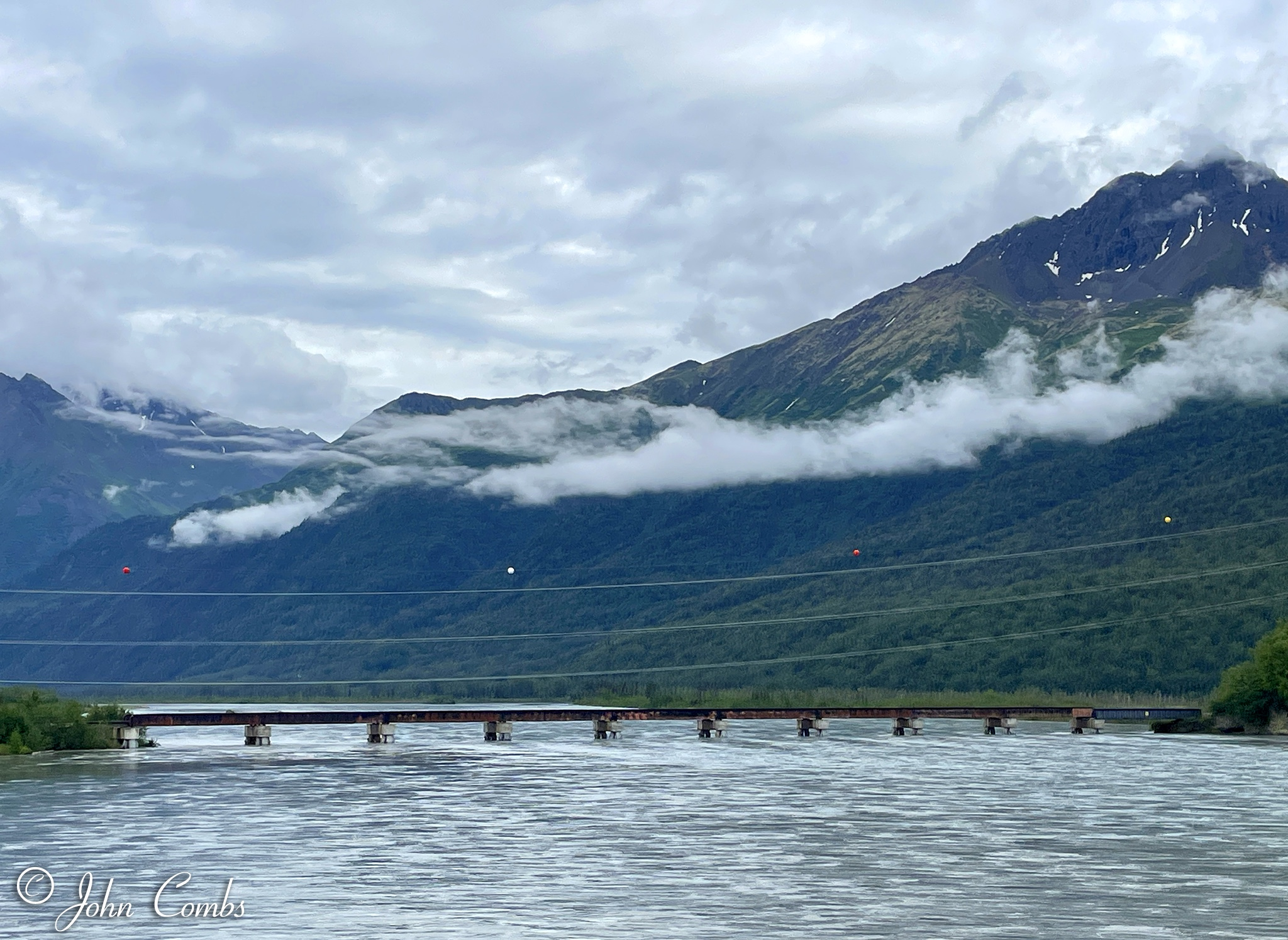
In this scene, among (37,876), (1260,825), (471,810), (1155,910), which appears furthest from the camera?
(471,810)

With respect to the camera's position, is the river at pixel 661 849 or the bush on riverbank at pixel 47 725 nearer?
the river at pixel 661 849

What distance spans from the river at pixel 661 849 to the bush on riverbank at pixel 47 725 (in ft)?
51.6

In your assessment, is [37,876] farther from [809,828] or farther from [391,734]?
[391,734]

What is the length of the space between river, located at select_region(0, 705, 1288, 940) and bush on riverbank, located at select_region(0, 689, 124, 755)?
1572 cm

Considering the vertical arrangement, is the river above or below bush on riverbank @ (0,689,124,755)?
below

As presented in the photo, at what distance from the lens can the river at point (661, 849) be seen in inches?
2137

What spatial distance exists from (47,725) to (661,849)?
332 ft

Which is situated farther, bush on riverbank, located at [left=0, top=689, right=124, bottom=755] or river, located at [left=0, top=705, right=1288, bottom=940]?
bush on riverbank, located at [left=0, top=689, right=124, bottom=755]

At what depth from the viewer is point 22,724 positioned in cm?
15450

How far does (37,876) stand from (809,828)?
38742 mm

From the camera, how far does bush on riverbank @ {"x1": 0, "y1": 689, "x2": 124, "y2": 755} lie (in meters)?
153

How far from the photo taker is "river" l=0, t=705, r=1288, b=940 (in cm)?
5428

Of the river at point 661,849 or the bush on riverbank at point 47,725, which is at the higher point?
the bush on riverbank at point 47,725

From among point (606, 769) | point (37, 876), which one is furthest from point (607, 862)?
point (606, 769)
